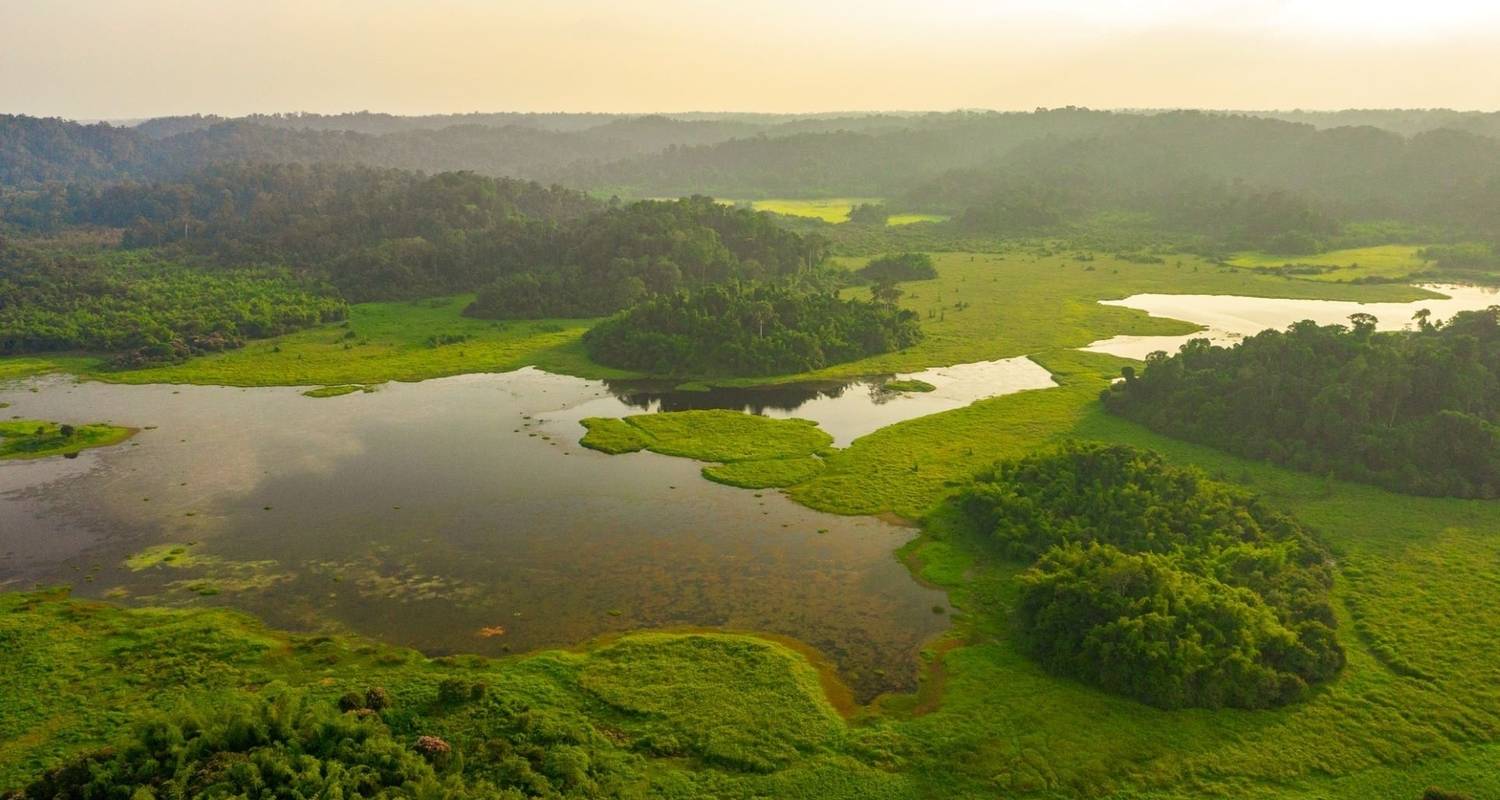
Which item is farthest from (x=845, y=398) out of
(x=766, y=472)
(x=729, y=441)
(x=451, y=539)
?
(x=451, y=539)

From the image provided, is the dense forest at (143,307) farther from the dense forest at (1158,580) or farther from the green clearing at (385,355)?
the dense forest at (1158,580)

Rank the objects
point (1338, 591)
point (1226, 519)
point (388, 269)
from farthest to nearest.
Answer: point (388, 269) < point (1226, 519) < point (1338, 591)

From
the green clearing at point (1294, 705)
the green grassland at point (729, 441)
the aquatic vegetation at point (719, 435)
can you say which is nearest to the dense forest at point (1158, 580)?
the green clearing at point (1294, 705)

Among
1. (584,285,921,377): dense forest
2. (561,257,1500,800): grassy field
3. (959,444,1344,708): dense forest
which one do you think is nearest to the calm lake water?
(561,257,1500,800): grassy field

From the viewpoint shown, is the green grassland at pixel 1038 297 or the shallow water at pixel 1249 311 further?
the shallow water at pixel 1249 311

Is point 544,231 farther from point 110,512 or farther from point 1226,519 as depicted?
point 1226,519

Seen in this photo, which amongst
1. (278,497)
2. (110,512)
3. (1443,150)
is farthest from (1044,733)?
(1443,150)
